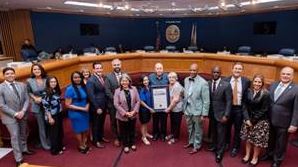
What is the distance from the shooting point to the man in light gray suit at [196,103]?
4129mm

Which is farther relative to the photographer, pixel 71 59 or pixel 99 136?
pixel 71 59

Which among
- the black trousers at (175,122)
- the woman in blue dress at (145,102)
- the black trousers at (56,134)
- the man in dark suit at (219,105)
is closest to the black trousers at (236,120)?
the man in dark suit at (219,105)

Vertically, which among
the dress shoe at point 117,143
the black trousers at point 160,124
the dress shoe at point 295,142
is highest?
the black trousers at point 160,124

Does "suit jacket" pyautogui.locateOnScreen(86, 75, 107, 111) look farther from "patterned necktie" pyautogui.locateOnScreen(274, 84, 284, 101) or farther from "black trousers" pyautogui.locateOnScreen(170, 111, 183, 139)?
"patterned necktie" pyautogui.locateOnScreen(274, 84, 284, 101)

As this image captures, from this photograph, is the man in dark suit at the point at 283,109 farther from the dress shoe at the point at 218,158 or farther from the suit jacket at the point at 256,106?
the dress shoe at the point at 218,158

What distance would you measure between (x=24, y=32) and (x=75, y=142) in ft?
26.4

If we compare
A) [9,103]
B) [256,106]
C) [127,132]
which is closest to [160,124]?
[127,132]

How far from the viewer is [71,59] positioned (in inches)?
277

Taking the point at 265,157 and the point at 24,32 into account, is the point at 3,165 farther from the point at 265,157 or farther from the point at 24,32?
the point at 24,32

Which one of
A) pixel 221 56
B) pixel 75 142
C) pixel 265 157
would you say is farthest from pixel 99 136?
pixel 221 56

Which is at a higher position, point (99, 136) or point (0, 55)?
point (0, 55)

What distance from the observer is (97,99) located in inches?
170

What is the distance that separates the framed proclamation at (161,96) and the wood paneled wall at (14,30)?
28.2ft

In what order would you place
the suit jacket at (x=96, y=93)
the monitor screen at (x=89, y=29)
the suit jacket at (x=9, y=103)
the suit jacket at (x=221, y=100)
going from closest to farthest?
the suit jacket at (x=9, y=103), the suit jacket at (x=221, y=100), the suit jacket at (x=96, y=93), the monitor screen at (x=89, y=29)
